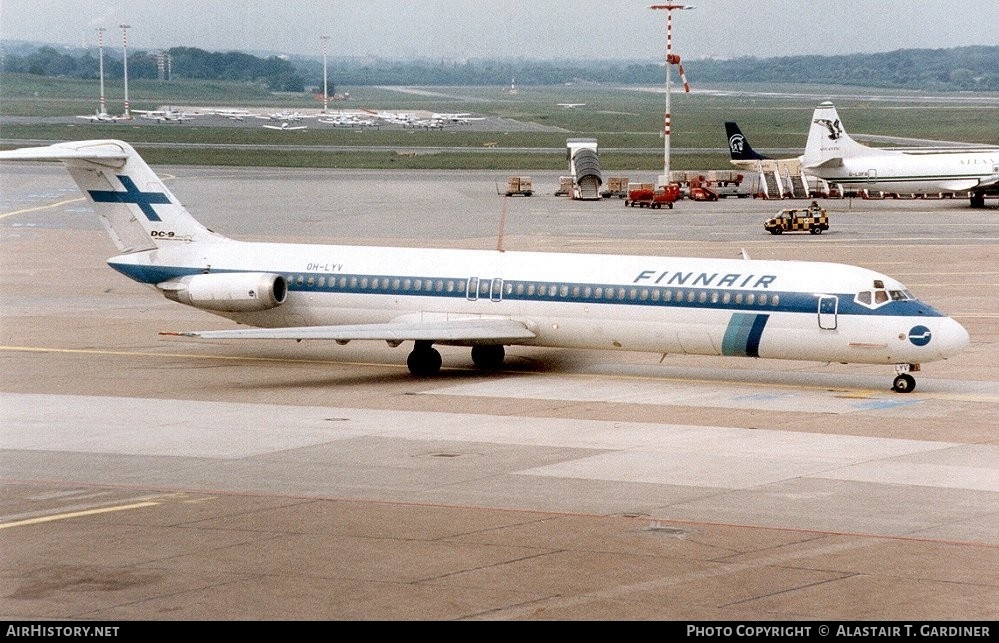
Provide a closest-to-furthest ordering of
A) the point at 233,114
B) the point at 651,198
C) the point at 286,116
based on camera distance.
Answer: the point at 651,198
the point at 233,114
the point at 286,116

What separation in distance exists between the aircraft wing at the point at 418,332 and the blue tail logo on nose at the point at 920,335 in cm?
903

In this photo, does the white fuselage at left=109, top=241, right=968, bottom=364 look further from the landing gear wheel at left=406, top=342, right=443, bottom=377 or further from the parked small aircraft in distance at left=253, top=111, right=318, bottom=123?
the parked small aircraft in distance at left=253, top=111, right=318, bottom=123

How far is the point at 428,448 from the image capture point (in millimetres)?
27719

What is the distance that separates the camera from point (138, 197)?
4016 centimetres

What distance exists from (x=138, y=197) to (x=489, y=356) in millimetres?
10687

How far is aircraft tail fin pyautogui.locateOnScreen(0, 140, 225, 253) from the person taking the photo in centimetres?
4000

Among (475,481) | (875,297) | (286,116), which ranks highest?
(286,116)

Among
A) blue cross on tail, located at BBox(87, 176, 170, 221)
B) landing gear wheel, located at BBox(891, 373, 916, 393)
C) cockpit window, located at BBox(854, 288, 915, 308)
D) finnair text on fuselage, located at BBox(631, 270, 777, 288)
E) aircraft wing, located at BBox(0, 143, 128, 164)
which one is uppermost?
aircraft wing, located at BBox(0, 143, 128, 164)

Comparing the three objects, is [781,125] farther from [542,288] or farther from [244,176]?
[542,288]

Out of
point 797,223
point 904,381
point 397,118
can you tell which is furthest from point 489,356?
point 397,118

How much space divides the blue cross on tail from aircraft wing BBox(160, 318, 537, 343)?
5.64 metres

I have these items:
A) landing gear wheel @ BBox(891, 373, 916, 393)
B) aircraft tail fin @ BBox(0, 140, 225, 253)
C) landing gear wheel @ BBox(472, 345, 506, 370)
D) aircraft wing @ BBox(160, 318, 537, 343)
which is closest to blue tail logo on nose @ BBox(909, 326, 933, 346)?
landing gear wheel @ BBox(891, 373, 916, 393)

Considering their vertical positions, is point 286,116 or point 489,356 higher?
point 286,116

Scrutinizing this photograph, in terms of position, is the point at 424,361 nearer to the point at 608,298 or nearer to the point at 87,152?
the point at 608,298
